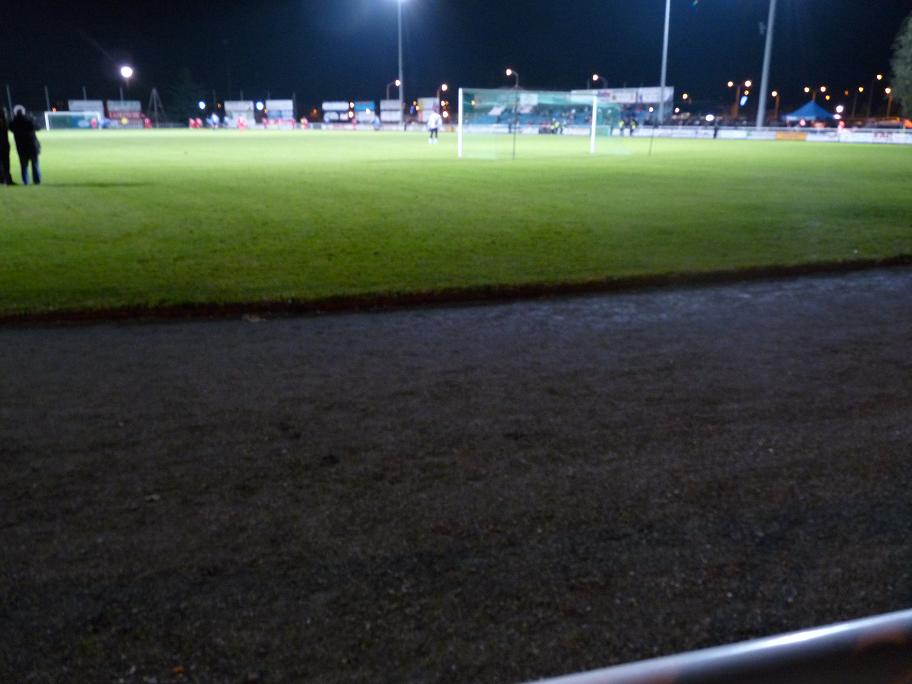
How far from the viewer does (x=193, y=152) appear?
3928cm

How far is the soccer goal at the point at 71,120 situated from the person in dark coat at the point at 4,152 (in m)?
70.6

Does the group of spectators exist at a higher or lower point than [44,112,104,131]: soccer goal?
higher

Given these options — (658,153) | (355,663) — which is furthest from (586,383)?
(658,153)

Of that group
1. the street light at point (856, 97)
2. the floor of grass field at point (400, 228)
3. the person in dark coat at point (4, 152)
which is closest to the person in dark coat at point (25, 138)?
the person in dark coat at point (4, 152)

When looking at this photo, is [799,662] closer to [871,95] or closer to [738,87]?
[738,87]

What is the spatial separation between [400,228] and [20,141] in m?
12.0

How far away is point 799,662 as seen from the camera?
5.09 feet

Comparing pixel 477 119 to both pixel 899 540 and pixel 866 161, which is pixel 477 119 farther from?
pixel 899 540

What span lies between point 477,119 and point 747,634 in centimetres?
3924

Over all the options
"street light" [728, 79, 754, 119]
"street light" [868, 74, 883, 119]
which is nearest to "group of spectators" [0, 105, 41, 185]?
"street light" [728, 79, 754, 119]

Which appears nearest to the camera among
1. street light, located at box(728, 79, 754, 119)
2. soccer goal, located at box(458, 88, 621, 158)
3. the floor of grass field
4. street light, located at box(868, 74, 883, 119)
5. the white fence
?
the floor of grass field

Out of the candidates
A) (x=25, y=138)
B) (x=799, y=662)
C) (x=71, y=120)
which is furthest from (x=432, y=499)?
(x=71, y=120)

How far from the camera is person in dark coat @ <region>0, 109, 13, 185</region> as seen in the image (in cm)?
1992

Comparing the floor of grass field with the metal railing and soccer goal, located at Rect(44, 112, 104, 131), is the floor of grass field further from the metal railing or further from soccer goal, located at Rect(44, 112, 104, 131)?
soccer goal, located at Rect(44, 112, 104, 131)
